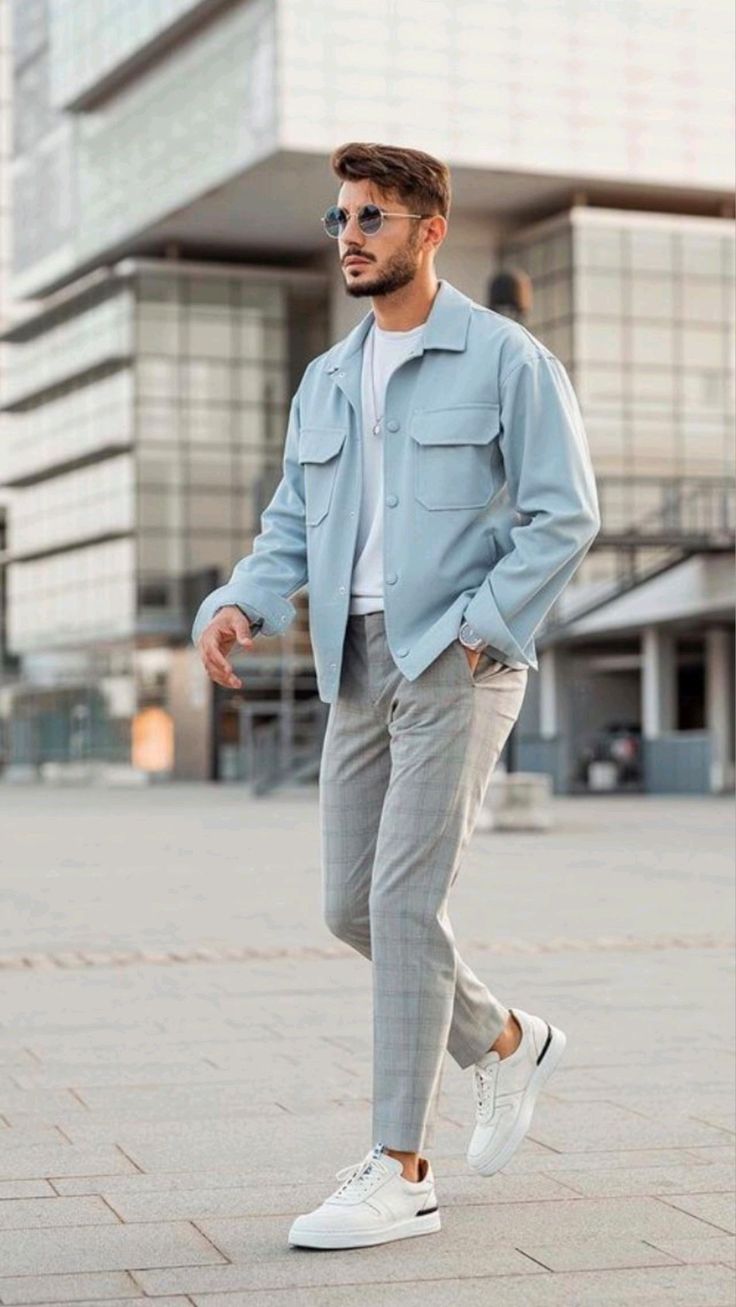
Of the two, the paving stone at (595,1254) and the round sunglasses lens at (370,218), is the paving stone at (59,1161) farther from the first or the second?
the round sunglasses lens at (370,218)

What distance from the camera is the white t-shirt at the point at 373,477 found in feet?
15.3

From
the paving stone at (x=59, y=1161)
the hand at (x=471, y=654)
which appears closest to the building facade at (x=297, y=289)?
the paving stone at (x=59, y=1161)

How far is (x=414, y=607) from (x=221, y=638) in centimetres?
38

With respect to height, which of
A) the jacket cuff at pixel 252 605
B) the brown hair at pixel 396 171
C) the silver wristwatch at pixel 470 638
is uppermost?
the brown hair at pixel 396 171

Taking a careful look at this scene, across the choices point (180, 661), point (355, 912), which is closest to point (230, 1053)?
point (355, 912)

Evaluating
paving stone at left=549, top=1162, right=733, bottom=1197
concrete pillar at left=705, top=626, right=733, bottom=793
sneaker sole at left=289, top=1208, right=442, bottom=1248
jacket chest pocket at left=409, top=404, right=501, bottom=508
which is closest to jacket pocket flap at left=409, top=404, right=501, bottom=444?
jacket chest pocket at left=409, top=404, right=501, bottom=508

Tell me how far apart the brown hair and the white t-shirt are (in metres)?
0.25

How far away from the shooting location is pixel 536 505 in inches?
177

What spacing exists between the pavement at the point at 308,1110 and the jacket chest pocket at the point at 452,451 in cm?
141

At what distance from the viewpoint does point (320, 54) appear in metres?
51.3

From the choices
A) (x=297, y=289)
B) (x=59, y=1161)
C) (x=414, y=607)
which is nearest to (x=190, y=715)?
(x=297, y=289)

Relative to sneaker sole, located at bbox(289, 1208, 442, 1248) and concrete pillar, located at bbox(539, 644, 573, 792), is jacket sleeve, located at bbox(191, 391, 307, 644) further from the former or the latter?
concrete pillar, located at bbox(539, 644, 573, 792)

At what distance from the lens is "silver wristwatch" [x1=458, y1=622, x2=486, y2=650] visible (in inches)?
175

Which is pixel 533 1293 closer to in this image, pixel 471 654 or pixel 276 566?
pixel 471 654
